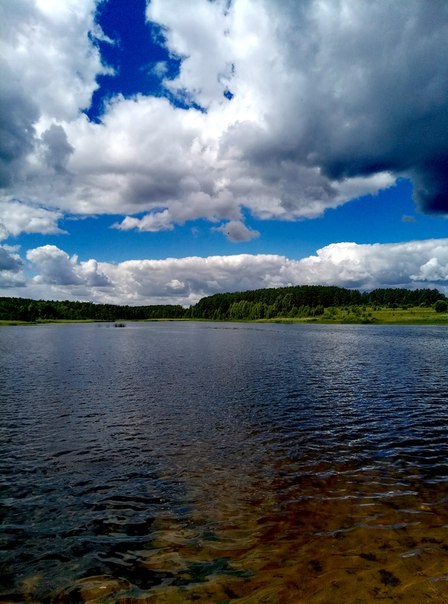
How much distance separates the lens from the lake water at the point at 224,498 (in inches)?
449

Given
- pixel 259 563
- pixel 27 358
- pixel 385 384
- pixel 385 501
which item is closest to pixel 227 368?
pixel 385 384

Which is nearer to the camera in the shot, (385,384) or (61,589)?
(61,589)

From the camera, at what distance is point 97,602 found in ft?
34.5

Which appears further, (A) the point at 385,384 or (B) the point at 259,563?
(A) the point at 385,384

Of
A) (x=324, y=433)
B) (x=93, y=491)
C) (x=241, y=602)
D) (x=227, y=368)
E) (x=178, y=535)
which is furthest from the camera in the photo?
(x=227, y=368)

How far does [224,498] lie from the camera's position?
17062 mm

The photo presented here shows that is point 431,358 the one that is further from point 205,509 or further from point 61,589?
point 61,589

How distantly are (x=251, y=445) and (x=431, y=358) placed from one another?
60.2 meters

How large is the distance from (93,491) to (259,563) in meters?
9.14

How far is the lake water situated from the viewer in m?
11.4

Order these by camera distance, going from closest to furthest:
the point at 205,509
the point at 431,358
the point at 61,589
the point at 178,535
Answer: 1. the point at 61,589
2. the point at 178,535
3. the point at 205,509
4. the point at 431,358

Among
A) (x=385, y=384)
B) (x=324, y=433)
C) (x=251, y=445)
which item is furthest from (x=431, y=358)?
(x=251, y=445)

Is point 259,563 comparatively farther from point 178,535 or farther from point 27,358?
point 27,358

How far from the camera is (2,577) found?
11.7 metres
